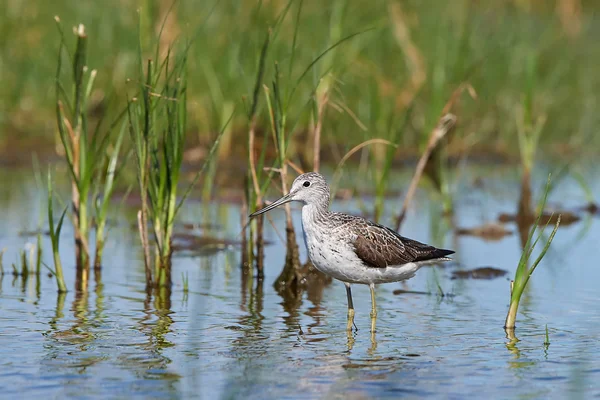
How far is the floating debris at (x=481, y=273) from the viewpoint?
10891mm

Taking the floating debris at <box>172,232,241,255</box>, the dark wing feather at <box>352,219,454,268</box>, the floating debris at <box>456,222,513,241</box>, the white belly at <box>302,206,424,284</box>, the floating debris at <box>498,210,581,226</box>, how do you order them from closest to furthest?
the white belly at <box>302,206,424,284</box>
the dark wing feather at <box>352,219,454,268</box>
the floating debris at <box>172,232,241,255</box>
the floating debris at <box>456,222,513,241</box>
the floating debris at <box>498,210,581,226</box>

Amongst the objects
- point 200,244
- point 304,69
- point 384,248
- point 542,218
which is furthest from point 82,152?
point 304,69

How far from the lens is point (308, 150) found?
16734 millimetres

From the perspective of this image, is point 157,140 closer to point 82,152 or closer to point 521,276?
point 82,152

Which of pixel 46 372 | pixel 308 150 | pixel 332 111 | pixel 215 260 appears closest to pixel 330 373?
pixel 46 372

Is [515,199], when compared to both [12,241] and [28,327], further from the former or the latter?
[28,327]

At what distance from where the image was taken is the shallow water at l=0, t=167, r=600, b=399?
6926 mm

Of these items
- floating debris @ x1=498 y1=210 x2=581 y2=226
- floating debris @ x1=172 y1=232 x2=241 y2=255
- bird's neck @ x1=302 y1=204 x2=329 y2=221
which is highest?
floating debris @ x1=498 y1=210 x2=581 y2=226

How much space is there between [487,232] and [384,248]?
4479mm

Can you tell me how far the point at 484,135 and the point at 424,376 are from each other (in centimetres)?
1274

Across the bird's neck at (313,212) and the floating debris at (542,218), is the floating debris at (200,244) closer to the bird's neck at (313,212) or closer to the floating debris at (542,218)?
the bird's neck at (313,212)

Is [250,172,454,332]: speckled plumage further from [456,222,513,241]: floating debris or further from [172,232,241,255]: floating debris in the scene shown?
[456,222,513,241]: floating debris

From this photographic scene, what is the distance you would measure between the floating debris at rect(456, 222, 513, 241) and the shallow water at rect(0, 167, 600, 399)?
0.26 metres

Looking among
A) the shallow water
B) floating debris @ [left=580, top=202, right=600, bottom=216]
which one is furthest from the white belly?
floating debris @ [left=580, top=202, right=600, bottom=216]
